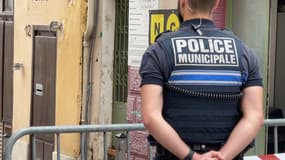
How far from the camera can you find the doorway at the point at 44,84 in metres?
9.63

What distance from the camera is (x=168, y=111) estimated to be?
3121mm

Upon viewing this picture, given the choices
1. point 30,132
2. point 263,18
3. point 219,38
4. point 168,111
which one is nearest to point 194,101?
point 168,111

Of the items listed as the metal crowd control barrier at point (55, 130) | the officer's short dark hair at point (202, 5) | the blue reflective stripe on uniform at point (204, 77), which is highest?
the officer's short dark hair at point (202, 5)

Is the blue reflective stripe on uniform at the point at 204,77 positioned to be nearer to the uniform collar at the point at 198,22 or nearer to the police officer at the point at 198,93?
the police officer at the point at 198,93

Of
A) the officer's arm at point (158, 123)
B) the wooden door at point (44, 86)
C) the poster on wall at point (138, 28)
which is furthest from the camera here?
the wooden door at point (44, 86)

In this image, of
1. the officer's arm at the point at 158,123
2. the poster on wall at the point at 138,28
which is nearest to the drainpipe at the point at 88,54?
the poster on wall at the point at 138,28

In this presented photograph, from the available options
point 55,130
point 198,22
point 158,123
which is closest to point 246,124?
point 158,123

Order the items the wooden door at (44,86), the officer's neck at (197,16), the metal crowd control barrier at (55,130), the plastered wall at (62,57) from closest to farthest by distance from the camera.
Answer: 1. the officer's neck at (197,16)
2. the metal crowd control barrier at (55,130)
3. the plastered wall at (62,57)
4. the wooden door at (44,86)

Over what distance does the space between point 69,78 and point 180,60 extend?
6268 mm

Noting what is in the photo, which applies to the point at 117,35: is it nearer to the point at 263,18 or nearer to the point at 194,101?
Result: the point at 263,18

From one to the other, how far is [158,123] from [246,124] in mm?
439

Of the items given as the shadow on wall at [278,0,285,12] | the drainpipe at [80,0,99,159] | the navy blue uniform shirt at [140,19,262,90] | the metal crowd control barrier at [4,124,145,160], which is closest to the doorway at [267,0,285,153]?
the shadow on wall at [278,0,285,12]

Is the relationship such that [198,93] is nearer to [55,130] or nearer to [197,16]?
[197,16]

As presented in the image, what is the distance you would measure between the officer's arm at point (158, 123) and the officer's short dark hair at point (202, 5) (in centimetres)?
42
